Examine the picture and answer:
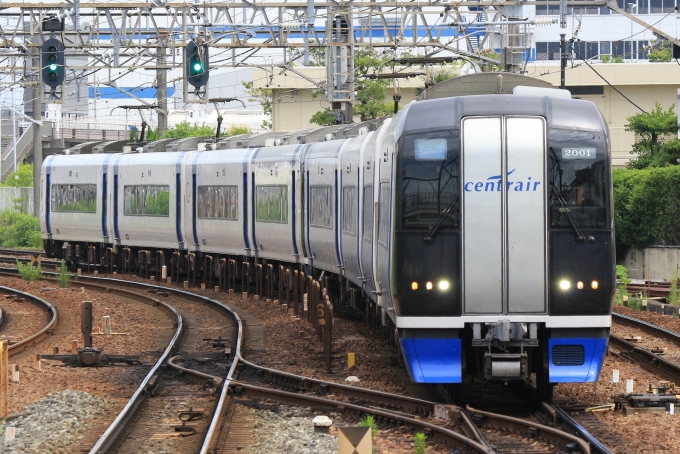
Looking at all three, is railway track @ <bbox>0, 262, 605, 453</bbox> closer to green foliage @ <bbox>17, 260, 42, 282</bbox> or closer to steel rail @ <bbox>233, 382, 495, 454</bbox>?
steel rail @ <bbox>233, 382, 495, 454</bbox>

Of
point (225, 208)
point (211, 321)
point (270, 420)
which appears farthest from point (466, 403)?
point (225, 208)

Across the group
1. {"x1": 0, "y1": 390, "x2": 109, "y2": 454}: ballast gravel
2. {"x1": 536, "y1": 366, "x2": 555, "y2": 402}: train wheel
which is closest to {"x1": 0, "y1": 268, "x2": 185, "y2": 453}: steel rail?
{"x1": 0, "y1": 390, "x2": 109, "y2": 454}: ballast gravel

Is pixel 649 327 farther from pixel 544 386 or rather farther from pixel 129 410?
pixel 129 410

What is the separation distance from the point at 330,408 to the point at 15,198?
1683 inches

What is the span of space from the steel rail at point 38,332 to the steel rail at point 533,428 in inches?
294

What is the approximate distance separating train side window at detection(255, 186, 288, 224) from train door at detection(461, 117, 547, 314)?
12.8 metres

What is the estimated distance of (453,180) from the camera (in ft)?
33.1

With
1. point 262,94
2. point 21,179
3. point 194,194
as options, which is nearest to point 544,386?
point 194,194

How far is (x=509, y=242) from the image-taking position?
1002 centimetres

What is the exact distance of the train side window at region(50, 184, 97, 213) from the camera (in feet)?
99.5

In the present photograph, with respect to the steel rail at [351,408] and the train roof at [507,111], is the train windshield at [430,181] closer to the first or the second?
the train roof at [507,111]

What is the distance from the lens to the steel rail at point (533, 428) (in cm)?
871

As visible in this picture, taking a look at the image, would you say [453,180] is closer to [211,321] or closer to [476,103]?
[476,103]

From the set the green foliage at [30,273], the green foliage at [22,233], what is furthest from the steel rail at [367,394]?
the green foliage at [22,233]
